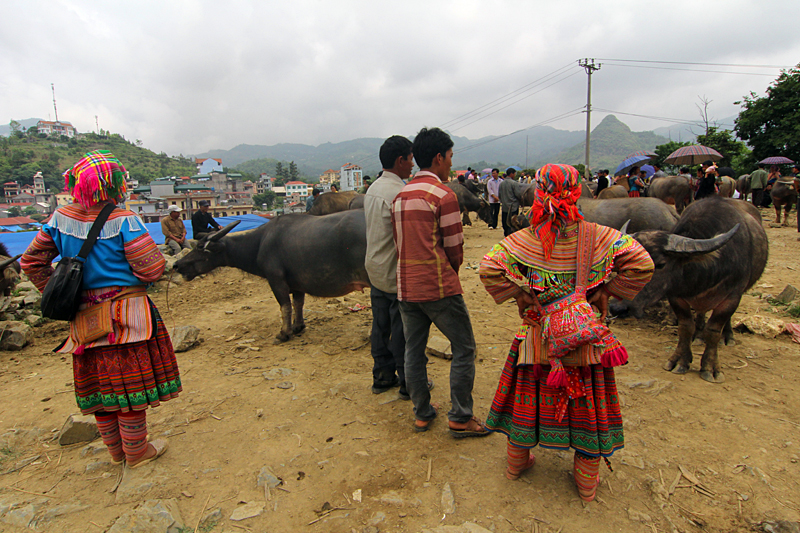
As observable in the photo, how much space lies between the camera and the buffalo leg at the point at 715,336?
12.0ft

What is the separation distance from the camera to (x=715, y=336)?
3.67 metres

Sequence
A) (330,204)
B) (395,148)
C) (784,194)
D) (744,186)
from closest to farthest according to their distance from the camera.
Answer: (395,148), (330,204), (784,194), (744,186)

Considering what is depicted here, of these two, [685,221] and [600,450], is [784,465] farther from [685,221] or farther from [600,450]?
[685,221]

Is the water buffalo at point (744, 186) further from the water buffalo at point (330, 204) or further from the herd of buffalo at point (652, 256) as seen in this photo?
the water buffalo at point (330, 204)

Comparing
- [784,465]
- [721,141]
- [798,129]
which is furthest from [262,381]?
[721,141]

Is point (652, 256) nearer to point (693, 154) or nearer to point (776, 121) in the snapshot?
point (693, 154)

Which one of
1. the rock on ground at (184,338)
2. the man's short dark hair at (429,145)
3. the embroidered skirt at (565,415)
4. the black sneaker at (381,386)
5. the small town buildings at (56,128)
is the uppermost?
the small town buildings at (56,128)

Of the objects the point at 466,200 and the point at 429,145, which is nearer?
the point at 429,145

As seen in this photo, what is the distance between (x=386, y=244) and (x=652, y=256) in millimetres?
2245

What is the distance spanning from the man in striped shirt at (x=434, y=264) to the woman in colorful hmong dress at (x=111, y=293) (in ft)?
5.50

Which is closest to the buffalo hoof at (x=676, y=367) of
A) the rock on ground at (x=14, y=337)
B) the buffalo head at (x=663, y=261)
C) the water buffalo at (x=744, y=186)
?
the buffalo head at (x=663, y=261)

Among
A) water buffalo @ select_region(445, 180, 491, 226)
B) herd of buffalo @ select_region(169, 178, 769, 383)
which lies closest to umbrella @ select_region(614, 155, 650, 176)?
water buffalo @ select_region(445, 180, 491, 226)

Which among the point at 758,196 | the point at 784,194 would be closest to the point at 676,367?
the point at 784,194

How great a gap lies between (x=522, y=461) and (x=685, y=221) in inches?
127
